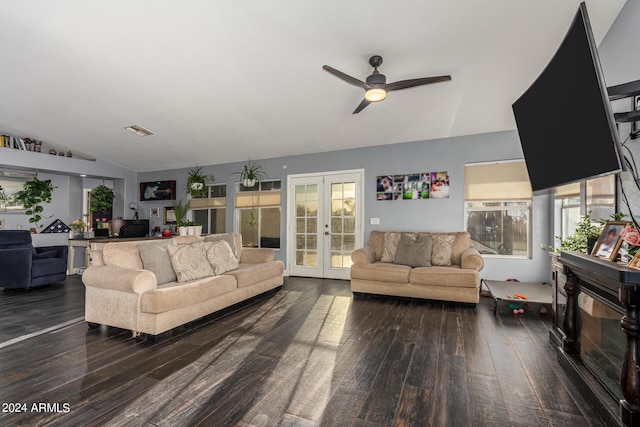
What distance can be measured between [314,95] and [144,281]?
2950mm

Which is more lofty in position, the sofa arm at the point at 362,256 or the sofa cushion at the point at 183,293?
the sofa arm at the point at 362,256

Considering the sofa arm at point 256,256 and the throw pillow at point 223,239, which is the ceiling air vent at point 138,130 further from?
the sofa arm at point 256,256

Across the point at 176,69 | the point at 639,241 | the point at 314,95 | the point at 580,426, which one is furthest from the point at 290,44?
the point at 580,426

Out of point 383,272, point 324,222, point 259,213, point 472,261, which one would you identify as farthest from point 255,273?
point 472,261

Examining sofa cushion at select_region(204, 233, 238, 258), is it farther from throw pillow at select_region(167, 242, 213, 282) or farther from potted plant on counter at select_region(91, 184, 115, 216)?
potted plant on counter at select_region(91, 184, 115, 216)

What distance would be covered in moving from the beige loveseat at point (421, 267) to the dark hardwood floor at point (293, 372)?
17.0 inches

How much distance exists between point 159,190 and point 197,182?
1.32 m

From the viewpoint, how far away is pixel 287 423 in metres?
1.57

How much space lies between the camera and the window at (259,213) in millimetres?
6090

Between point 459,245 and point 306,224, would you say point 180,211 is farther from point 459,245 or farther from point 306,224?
point 459,245

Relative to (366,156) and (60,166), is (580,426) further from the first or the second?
(60,166)

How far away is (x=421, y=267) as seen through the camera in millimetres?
4090

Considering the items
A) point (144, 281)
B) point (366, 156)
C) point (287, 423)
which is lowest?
point (287, 423)

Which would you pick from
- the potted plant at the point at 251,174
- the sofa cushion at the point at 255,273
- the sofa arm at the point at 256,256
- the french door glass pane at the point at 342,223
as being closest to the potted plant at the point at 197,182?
the potted plant at the point at 251,174
